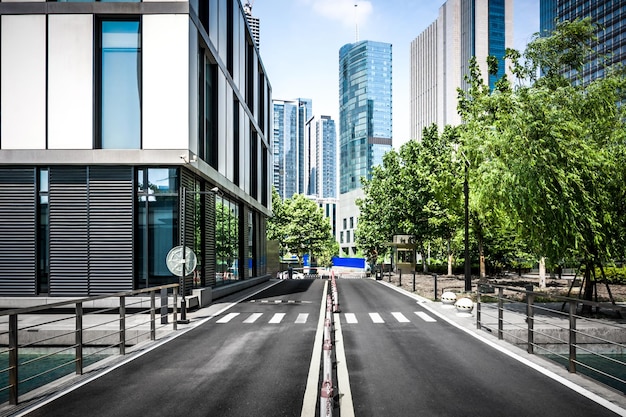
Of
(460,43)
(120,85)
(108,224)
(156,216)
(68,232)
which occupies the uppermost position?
(460,43)

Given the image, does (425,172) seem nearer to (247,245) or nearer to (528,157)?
(247,245)

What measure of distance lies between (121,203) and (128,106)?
423 centimetres

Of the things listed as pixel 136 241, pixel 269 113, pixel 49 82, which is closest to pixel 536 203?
pixel 136 241

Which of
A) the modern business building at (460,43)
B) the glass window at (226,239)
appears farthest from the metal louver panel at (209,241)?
the modern business building at (460,43)

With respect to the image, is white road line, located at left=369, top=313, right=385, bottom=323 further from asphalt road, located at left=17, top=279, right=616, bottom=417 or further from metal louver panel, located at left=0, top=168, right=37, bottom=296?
metal louver panel, located at left=0, top=168, right=37, bottom=296

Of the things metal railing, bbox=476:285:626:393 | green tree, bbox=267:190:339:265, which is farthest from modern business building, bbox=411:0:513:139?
metal railing, bbox=476:285:626:393

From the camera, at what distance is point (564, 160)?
56.5ft

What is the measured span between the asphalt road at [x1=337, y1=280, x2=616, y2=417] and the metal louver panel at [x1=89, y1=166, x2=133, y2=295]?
440 inches

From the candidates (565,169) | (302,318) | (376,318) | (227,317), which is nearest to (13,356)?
(227,317)

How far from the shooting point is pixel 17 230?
20.7 metres

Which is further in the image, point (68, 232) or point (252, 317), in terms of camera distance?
point (68, 232)

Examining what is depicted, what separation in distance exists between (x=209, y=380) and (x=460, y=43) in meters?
184

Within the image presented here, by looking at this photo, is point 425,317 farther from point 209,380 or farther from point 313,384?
point 209,380

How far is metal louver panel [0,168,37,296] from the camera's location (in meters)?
20.7
